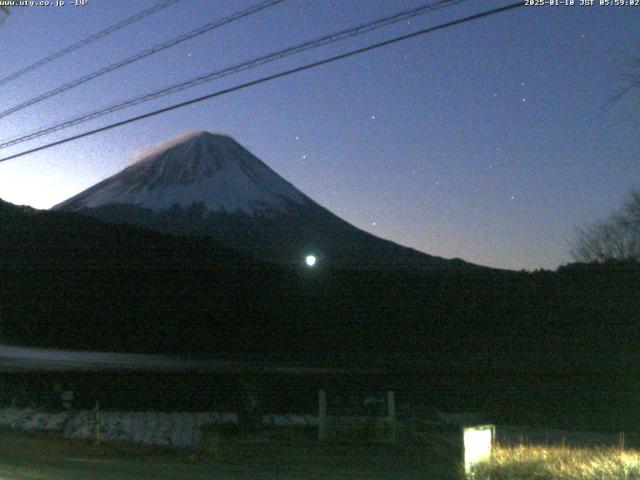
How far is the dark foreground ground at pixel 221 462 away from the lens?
11008mm

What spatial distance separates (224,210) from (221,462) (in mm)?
54711

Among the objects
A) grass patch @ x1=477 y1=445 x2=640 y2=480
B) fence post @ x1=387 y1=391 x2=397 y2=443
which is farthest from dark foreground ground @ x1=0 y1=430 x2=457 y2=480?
grass patch @ x1=477 y1=445 x2=640 y2=480

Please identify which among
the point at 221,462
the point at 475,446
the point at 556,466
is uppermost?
the point at 475,446

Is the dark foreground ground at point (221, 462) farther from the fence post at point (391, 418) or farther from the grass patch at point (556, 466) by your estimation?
the grass patch at point (556, 466)

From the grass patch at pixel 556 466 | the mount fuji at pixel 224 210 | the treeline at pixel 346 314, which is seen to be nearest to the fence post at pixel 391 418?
the grass patch at pixel 556 466

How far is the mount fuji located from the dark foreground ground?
104 feet

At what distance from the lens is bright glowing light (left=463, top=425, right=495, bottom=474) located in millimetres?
9891

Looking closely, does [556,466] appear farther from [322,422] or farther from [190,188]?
[190,188]

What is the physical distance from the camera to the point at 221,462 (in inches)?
498

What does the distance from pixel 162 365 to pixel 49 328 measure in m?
11.2

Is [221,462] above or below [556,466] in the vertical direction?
below

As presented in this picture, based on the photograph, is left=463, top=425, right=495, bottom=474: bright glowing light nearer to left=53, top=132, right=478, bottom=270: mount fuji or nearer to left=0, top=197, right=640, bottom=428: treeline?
left=0, top=197, right=640, bottom=428: treeline

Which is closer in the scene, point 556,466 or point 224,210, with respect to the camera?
point 556,466

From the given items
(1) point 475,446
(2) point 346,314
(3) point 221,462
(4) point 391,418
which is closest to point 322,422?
(4) point 391,418
